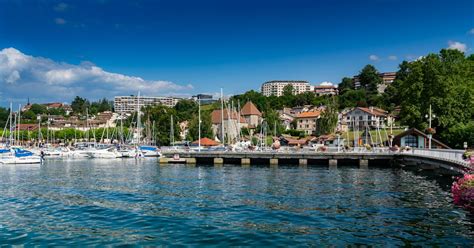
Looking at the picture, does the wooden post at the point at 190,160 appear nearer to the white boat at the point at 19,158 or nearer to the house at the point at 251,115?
the white boat at the point at 19,158

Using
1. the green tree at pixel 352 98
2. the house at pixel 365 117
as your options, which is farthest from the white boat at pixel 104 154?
the green tree at pixel 352 98

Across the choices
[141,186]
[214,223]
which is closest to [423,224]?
[214,223]

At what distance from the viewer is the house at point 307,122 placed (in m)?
151

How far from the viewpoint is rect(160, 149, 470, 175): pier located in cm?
4694

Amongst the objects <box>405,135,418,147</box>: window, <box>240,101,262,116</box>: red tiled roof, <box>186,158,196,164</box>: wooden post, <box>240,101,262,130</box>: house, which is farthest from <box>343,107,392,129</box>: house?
<box>186,158,196,164</box>: wooden post

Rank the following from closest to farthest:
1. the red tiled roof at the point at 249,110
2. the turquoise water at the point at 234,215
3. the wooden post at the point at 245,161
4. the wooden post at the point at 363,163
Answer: the turquoise water at the point at 234,215, the wooden post at the point at 363,163, the wooden post at the point at 245,161, the red tiled roof at the point at 249,110

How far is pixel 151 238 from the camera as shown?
1598 cm

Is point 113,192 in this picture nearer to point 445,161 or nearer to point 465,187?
point 465,187

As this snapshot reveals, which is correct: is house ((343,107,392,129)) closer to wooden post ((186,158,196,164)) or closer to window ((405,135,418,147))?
window ((405,135,418,147))

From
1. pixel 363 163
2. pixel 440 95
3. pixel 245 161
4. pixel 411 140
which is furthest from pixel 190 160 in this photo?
pixel 440 95

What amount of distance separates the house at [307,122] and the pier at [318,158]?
9197cm

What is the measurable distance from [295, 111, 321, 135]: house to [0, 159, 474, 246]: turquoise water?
389 ft

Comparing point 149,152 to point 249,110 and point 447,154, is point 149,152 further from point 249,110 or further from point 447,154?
point 249,110

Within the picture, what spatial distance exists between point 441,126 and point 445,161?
3067cm
